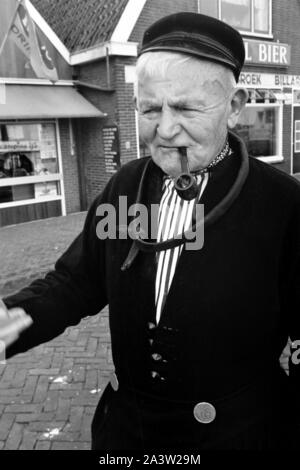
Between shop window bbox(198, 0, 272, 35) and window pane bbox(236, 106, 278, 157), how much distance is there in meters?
2.04

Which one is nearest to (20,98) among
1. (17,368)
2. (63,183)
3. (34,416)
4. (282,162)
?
(63,183)

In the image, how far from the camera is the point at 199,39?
127 centimetres

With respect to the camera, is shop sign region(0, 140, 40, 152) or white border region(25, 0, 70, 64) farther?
white border region(25, 0, 70, 64)

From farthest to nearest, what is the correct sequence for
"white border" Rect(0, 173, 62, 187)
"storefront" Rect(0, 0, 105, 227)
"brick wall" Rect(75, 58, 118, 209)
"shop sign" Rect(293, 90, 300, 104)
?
"shop sign" Rect(293, 90, 300, 104), "brick wall" Rect(75, 58, 118, 209), "white border" Rect(0, 173, 62, 187), "storefront" Rect(0, 0, 105, 227)

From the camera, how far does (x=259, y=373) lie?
1440mm

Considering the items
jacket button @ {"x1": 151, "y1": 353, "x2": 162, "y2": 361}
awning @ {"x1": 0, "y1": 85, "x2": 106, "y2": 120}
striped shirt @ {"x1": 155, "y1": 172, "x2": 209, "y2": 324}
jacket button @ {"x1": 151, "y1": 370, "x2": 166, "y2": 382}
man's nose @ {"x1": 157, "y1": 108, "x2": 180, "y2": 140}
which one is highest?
awning @ {"x1": 0, "y1": 85, "x2": 106, "y2": 120}

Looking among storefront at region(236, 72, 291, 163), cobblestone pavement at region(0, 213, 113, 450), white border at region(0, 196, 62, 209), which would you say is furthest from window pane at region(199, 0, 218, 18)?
cobblestone pavement at region(0, 213, 113, 450)

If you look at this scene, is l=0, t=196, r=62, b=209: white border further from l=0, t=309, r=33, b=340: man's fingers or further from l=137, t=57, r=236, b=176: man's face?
l=137, t=57, r=236, b=176: man's face

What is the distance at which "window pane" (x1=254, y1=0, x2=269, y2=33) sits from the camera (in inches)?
469

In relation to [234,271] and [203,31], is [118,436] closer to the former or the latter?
[234,271]

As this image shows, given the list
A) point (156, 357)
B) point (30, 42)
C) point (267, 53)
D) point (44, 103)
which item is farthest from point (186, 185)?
point (267, 53)

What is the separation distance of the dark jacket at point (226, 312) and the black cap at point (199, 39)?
0.33m

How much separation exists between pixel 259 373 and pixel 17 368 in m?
3.06

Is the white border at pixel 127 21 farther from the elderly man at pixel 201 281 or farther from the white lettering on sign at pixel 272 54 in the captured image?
the elderly man at pixel 201 281
